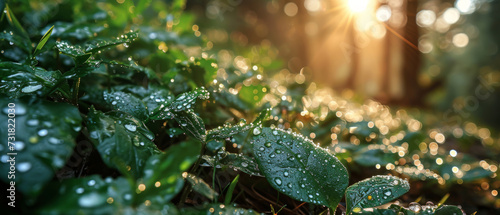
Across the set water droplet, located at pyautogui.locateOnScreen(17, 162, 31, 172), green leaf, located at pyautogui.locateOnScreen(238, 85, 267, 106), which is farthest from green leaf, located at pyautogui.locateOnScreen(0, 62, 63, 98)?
green leaf, located at pyautogui.locateOnScreen(238, 85, 267, 106)

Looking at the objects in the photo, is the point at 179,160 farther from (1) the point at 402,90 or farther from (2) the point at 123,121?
(1) the point at 402,90

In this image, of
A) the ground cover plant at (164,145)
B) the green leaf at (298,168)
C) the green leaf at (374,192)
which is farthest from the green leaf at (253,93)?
the green leaf at (374,192)

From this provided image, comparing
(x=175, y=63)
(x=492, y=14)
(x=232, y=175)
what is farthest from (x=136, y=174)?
(x=492, y=14)

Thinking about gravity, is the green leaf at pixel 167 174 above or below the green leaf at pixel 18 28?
above

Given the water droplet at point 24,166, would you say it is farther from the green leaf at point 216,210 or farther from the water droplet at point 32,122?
the green leaf at point 216,210

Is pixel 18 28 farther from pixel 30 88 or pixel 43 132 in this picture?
pixel 43 132

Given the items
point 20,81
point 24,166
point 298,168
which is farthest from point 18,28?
point 298,168
